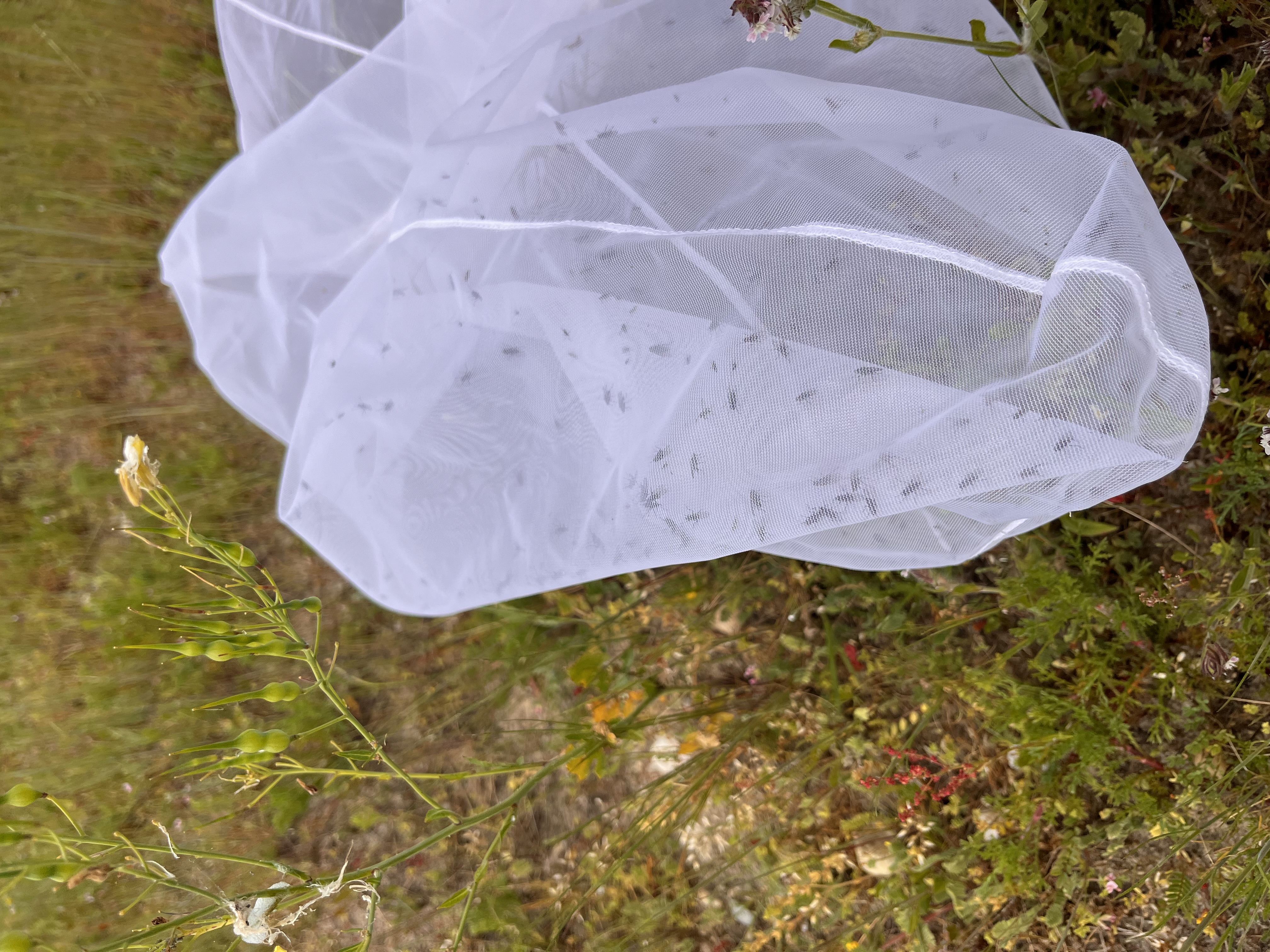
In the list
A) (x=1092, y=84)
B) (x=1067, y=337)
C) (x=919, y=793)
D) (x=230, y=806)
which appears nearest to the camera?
(x=1067, y=337)

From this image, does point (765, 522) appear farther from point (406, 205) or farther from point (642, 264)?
point (406, 205)

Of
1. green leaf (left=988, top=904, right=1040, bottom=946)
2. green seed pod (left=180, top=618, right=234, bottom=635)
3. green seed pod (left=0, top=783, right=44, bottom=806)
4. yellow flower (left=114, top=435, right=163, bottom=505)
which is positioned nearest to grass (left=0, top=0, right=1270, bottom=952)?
green leaf (left=988, top=904, right=1040, bottom=946)

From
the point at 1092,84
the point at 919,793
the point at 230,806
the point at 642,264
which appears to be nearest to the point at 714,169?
the point at 642,264

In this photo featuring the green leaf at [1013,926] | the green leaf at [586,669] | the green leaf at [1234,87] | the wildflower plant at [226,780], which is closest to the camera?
the wildflower plant at [226,780]

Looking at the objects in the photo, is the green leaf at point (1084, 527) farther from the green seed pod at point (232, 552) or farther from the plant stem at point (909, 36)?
the green seed pod at point (232, 552)

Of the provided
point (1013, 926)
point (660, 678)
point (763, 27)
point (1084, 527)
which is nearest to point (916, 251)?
point (763, 27)

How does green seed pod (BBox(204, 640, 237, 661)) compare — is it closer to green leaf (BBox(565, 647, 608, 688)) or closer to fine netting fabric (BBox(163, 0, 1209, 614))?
fine netting fabric (BBox(163, 0, 1209, 614))

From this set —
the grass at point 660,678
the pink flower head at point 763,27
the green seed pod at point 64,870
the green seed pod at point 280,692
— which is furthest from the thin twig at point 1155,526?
the green seed pod at point 64,870
